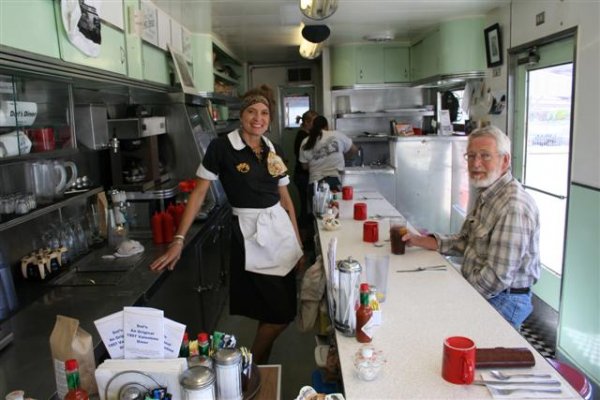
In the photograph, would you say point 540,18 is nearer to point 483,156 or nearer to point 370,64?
point 483,156

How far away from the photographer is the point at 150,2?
367cm

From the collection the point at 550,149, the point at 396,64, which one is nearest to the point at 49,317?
the point at 550,149

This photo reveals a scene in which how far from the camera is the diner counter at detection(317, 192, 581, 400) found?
132cm

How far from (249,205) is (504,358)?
1557mm

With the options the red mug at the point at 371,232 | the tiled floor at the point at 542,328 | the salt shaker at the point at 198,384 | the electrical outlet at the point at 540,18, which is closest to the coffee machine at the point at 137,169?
the red mug at the point at 371,232

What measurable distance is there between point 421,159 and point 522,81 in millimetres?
1810

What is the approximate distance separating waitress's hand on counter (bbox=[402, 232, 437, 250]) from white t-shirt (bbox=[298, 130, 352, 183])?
3.13m

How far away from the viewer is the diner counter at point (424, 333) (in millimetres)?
1315

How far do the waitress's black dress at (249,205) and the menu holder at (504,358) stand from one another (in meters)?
1.44

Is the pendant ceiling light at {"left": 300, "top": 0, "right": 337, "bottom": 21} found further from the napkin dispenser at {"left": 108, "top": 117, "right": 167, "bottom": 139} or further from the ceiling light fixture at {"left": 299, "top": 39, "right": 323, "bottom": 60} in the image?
the ceiling light fixture at {"left": 299, "top": 39, "right": 323, "bottom": 60}

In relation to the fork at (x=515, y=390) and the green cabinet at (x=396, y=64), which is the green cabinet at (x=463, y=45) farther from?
the fork at (x=515, y=390)

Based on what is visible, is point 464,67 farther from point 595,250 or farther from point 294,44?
point 595,250

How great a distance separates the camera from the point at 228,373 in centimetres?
129

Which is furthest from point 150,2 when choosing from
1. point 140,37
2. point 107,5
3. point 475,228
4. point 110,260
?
point 475,228
